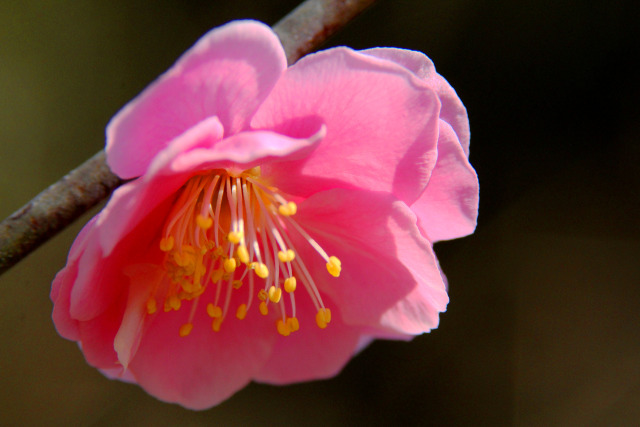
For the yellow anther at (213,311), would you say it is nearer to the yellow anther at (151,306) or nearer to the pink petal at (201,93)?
the yellow anther at (151,306)

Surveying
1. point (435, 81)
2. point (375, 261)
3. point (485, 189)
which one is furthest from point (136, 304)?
point (485, 189)

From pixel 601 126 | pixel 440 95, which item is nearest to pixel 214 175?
pixel 440 95

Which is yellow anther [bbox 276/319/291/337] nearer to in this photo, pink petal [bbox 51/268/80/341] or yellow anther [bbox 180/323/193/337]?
yellow anther [bbox 180/323/193/337]

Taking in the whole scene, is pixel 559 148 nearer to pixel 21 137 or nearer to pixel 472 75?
pixel 472 75

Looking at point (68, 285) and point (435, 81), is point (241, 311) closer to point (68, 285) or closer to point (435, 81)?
point (68, 285)

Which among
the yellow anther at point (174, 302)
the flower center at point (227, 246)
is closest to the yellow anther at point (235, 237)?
the flower center at point (227, 246)

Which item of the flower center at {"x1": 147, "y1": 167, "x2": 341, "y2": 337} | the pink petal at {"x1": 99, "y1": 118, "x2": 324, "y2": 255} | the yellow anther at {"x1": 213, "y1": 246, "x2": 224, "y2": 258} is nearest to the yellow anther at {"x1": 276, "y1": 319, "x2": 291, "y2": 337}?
the flower center at {"x1": 147, "y1": 167, "x2": 341, "y2": 337}

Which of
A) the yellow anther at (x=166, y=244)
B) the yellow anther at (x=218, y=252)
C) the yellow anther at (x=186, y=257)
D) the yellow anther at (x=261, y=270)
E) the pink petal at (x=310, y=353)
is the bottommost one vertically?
the pink petal at (x=310, y=353)

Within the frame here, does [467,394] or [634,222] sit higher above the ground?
[634,222]
